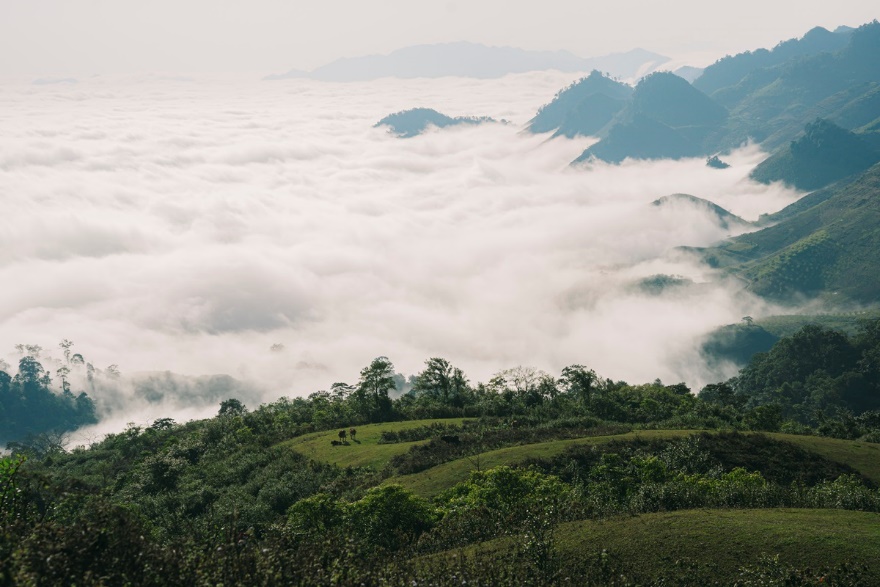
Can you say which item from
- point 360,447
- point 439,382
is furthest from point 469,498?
point 439,382

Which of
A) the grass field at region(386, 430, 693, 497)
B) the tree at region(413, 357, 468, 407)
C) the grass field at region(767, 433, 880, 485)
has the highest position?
the grass field at region(386, 430, 693, 497)

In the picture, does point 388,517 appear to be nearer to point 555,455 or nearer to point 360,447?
point 555,455

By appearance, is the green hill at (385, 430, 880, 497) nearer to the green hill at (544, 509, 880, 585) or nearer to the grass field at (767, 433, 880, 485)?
the grass field at (767, 433, 880, 485)

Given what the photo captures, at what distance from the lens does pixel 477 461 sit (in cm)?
7556

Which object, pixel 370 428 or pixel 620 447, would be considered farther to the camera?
pixel 370 428

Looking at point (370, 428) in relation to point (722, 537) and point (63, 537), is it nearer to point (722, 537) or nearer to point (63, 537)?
point (722, 537)

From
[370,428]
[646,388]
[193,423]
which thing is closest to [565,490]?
[370,428]

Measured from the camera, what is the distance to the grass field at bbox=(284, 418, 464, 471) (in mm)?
90494

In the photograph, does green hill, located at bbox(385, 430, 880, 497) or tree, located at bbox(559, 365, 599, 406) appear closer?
green hill, located at bbox(385, 430, 880, 497)

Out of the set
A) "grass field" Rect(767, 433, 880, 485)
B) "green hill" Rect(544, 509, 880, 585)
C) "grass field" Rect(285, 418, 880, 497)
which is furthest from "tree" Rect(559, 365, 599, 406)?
"green hill" Rect(544, 509, 880, 585)

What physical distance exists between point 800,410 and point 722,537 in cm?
17755

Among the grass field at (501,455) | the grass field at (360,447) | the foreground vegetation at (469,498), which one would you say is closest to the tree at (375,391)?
the foreground vegetation at (469,498)

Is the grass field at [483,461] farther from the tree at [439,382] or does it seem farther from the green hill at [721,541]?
the tree at [439,382]

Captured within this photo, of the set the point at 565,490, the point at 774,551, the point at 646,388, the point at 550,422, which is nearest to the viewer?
the point at 774,551
